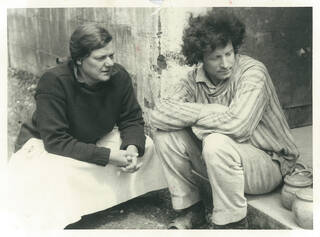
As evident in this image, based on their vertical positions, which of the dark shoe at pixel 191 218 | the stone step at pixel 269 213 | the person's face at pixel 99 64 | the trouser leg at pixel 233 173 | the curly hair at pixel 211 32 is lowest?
the dark shoe at pixel 191 218

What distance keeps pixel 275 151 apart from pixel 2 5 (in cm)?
154

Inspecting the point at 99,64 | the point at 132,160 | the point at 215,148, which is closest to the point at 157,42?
the point at 99,64

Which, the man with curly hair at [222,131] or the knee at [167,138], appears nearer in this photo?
the man with curly hair at [222,131]

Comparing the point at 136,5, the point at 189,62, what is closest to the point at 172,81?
the point at 189,62

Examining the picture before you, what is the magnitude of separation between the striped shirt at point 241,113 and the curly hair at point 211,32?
108 mm

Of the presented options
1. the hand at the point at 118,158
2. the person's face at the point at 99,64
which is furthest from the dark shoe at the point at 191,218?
the person's face at the point at 99,64

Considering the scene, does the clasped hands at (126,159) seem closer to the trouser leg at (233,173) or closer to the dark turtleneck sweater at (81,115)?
the dark turtleneck sweater at (81,115)

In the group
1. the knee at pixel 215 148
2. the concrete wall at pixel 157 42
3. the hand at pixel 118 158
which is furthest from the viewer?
the concrete wall at pixel 157 42

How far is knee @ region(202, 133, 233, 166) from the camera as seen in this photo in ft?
6.15

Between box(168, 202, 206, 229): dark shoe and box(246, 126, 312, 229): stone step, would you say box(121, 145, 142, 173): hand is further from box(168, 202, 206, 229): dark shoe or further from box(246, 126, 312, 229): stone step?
box(246, 126, 312, 229): stone step

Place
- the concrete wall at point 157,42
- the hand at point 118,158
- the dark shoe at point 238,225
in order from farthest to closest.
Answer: the concrete wall at point 157,42 < the hand at point 118,158 < the dark shoe at point 238,225

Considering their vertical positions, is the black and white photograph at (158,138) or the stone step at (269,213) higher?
the black and white photograph at (158,138)

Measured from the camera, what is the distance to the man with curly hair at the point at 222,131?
1.94 metres

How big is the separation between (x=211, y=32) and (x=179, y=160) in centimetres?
64
